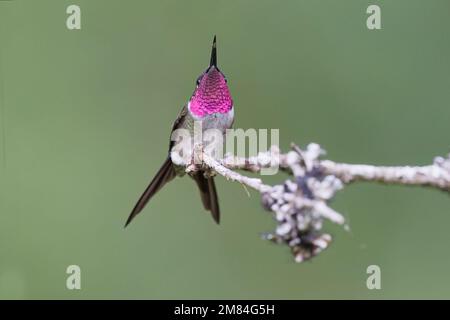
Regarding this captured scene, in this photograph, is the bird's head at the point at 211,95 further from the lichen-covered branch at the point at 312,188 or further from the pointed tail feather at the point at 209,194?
the lichen-covered branch at the point at 312,188

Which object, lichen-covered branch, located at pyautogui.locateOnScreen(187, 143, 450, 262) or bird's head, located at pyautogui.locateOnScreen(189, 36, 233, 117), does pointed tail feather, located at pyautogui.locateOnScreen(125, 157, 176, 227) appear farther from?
lichen-covered branch, located at pyautogui.locateOnScreen(187, 143, 450, 262)

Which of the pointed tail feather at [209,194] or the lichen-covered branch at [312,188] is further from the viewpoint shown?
the pointed tail feather at [209,194]

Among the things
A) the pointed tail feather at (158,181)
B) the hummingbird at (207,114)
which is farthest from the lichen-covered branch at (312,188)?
the hummingbird at (207,114)

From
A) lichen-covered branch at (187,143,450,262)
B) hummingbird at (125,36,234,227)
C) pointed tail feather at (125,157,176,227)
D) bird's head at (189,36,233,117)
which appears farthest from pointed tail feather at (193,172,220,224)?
lichen-covered branch at (187,143,450,262)

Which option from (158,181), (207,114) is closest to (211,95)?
(207,114)

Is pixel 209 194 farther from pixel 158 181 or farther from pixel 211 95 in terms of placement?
pixel 211 95
